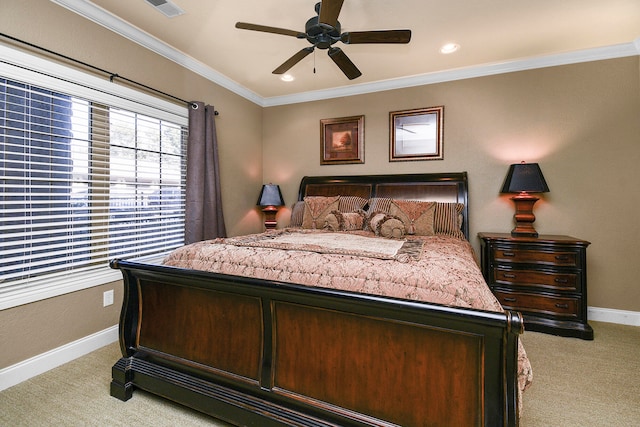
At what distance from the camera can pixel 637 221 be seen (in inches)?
118

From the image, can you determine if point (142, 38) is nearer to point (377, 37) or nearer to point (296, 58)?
point (296, 58)

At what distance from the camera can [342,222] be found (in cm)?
327

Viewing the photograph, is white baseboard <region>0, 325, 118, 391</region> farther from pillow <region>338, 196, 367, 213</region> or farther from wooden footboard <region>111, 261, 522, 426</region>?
pillow <region>338, 196, 367, 213</region>

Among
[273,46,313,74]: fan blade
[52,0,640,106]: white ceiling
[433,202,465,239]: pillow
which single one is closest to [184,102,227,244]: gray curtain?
[52,0,640,106]: white ceiling

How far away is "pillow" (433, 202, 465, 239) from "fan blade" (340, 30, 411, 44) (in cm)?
177

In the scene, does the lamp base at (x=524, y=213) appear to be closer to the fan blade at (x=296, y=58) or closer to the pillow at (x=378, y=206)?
the pillow at (x=378, y=206)

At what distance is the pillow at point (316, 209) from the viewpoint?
351 cm

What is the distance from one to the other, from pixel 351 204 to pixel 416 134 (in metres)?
1.22

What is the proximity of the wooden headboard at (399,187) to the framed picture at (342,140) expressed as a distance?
278 mm

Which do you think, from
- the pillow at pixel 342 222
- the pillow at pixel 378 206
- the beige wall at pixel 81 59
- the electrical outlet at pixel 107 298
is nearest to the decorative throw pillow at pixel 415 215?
the pillow at pixel 378 206

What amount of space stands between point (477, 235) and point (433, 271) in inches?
91.5

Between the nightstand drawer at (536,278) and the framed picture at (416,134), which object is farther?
the framed picture at (416,134)

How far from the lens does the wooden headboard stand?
353cm

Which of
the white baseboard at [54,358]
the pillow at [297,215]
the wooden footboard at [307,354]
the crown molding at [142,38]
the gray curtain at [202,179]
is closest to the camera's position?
the wooden footboard at [307,354]
